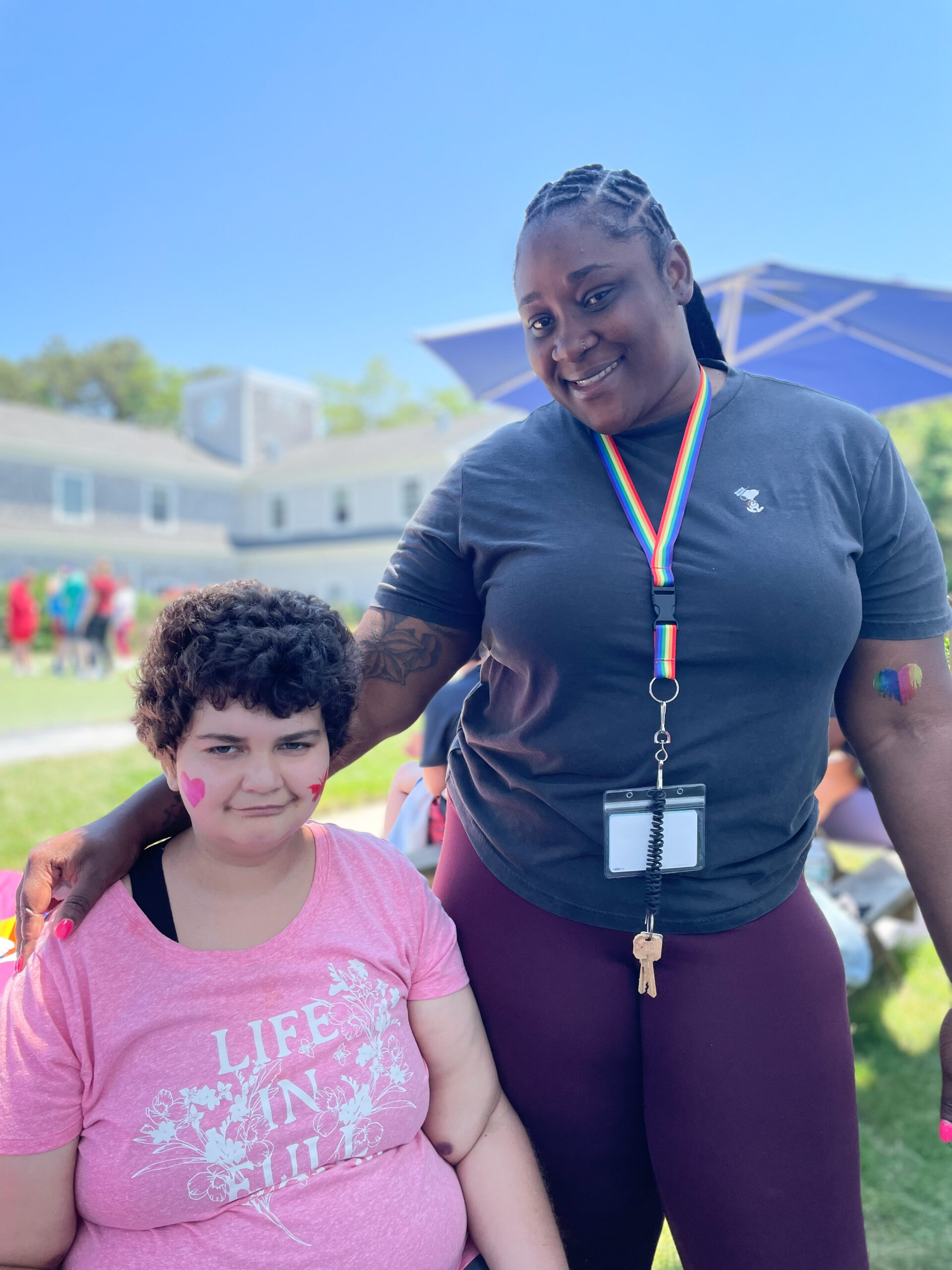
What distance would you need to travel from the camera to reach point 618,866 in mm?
1431

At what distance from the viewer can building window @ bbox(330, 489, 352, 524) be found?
105ft

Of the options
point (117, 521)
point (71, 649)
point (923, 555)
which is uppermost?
point (117, 521)

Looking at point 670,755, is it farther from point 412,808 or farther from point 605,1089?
point 412,808

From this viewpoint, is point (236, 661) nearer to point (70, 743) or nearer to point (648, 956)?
point (648, 956)

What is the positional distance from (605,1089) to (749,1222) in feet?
0.89

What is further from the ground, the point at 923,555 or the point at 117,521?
the point at 117,521

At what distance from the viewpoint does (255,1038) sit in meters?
1.42

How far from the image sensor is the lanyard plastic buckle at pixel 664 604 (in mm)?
1403

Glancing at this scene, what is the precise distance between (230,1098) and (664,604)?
965 millimetres

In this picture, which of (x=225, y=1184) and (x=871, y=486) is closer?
(x=225, y=1184)

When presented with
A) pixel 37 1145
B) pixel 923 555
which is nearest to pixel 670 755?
pixel 923 555

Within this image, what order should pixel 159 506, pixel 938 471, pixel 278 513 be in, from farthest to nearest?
pixel 278 513, pixel 159 506, pixel 938 471

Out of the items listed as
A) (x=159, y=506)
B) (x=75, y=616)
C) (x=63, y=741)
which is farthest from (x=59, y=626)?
(x=159, y=506)

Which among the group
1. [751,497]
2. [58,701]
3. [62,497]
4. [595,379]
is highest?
[62,497]
